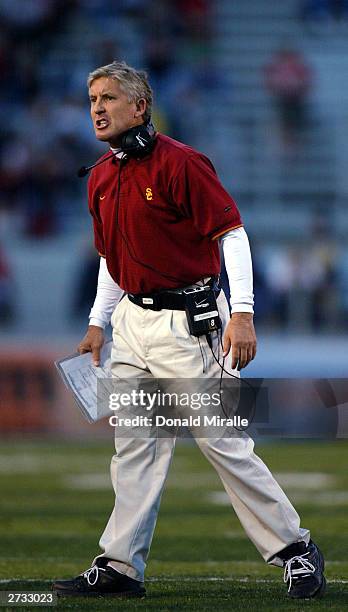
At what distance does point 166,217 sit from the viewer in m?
4.47

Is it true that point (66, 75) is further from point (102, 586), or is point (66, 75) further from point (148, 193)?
point (102, 586)

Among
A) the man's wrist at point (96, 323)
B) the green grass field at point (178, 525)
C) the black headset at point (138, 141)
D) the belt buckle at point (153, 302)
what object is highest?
the black headset at point (138, 141)

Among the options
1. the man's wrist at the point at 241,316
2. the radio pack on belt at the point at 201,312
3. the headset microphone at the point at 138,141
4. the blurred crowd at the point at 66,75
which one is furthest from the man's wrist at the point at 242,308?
the blurred crowd at the point at 66,75

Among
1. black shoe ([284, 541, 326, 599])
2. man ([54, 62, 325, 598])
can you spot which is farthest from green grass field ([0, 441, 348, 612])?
man ([54, 62, 325, 598])

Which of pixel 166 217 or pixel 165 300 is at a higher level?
pixel 166 217

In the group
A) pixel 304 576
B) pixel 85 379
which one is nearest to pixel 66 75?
pixel 85 379

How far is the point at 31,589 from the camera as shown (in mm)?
4656

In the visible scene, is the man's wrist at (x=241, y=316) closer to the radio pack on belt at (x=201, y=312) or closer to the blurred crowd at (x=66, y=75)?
the radio pack on belt at (x=201, y=312)

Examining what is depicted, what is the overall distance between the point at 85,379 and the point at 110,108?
0.97 metres

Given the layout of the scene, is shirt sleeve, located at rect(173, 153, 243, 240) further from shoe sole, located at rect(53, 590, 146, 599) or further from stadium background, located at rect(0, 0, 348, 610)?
stadium background, located at rect(0, 0, 348, 610)

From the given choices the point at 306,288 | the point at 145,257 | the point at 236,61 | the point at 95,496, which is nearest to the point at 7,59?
the point at 236,61

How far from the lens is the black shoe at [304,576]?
436cm

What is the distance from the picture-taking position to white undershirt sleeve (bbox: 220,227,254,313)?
4328 millimetres

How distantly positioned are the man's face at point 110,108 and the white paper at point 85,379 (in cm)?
81
